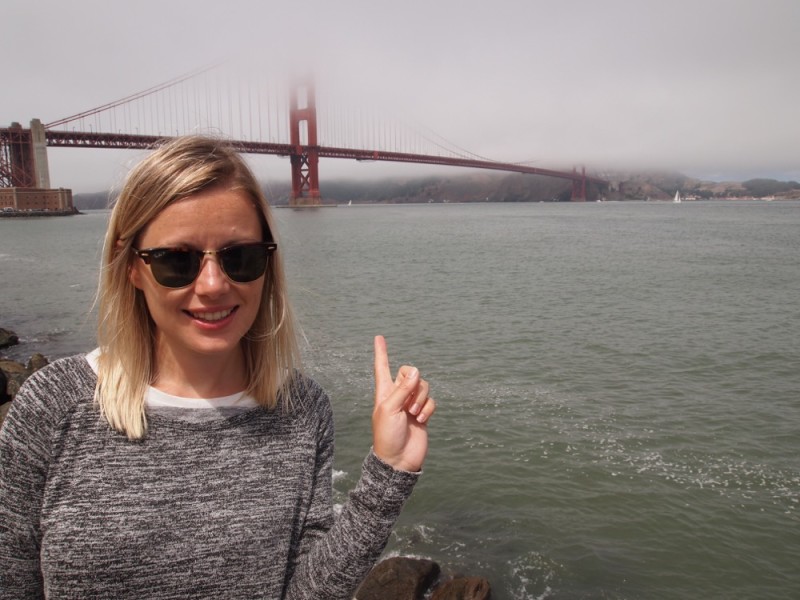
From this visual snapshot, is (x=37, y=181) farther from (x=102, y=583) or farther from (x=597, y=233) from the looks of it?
(x=102, y=583)

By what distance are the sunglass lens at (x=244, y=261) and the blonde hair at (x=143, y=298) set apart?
5 cm

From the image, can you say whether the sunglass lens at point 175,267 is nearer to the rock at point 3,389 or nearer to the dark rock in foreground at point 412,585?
the dark rock in foreground at point 412,585

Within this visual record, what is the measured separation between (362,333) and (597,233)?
32999 millimetres

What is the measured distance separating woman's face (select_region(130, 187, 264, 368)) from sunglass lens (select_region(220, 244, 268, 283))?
0.01 metres

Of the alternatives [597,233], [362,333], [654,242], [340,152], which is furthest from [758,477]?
[340,152]

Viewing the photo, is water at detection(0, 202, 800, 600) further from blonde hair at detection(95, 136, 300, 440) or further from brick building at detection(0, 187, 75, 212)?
brick building at detection(0, 187, 75, 212)

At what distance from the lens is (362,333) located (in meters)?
12.1

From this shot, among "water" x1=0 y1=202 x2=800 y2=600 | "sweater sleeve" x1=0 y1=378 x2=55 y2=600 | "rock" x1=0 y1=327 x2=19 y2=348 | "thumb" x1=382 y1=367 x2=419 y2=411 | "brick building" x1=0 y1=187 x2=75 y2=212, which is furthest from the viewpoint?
"brick building" x1=0 y1=187 x2=75 y2=212

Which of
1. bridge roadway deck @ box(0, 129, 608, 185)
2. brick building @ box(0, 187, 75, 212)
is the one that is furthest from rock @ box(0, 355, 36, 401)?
brick building @ box(0, 187, 75, 212)

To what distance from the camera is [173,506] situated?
110cm

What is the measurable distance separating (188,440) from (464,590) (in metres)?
3.52

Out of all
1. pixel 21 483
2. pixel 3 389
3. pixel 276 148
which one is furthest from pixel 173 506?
pixel 276 148

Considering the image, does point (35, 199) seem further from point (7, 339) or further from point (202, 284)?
point (202, 284)

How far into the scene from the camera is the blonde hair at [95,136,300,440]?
1.09 meters
